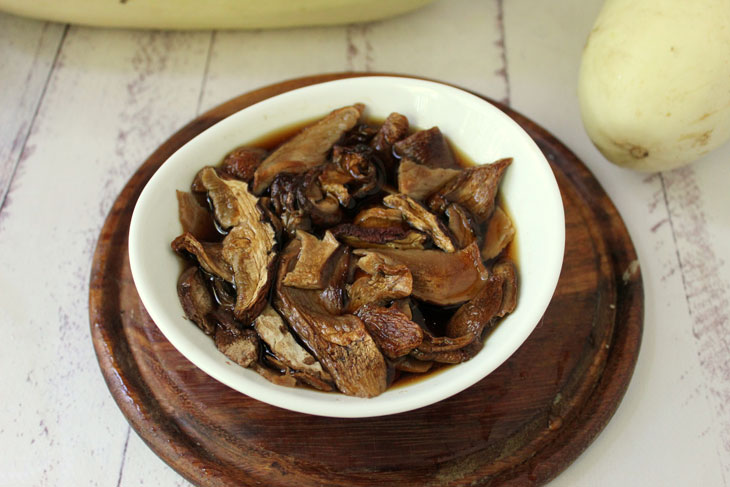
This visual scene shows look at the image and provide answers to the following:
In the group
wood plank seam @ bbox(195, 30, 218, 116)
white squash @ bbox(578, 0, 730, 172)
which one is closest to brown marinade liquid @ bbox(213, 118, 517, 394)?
white squash @ bbox(578, 0, 730, 172)

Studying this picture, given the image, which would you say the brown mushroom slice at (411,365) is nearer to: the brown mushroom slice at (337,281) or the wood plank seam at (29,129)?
the brown mushroom slice at (337,281)

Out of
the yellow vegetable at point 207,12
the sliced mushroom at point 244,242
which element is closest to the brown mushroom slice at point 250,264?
the sliced mushroom at point 244,242

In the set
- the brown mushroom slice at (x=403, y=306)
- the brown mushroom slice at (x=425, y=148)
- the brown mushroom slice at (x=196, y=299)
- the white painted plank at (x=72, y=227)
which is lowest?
Result: the white painted plank at (x=72, y=227)

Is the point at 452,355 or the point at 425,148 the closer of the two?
the point at 452,355

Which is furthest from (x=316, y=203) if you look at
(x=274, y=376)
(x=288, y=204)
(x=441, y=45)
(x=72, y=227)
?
(x=441, y=45)

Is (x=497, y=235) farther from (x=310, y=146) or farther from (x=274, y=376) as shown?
(x=274, y=376)

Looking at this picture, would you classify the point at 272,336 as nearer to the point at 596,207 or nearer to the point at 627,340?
the point at 627,340

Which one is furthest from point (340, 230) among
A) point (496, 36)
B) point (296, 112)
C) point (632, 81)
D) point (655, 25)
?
point (496, 36)
